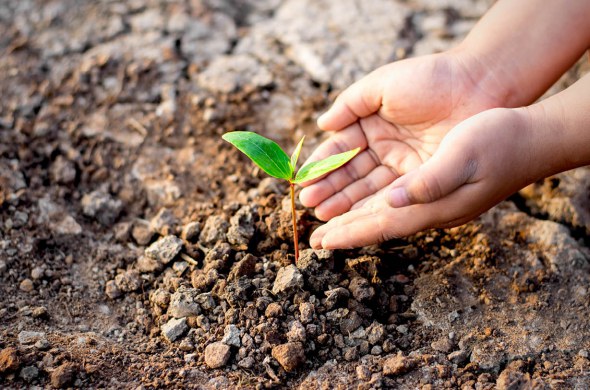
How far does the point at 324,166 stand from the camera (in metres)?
2.21

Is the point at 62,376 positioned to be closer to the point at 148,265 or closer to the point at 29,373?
the point at 29,373

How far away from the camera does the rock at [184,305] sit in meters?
2.21

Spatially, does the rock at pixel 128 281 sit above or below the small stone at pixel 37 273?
below

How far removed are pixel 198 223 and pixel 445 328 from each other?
1.19 m

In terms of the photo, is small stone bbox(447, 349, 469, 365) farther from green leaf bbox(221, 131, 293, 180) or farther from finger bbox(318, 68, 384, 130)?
finger bbox(318, 68, 384, 130)

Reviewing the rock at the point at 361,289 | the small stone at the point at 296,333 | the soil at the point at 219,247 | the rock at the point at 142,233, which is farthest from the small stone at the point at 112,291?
the rock at the point at 361,289

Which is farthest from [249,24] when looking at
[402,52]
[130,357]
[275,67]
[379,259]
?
[130,357]

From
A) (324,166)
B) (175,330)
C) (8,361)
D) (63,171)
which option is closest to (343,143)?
(324,166)

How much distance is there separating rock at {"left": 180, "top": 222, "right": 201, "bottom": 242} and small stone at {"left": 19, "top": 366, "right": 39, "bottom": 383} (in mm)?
829

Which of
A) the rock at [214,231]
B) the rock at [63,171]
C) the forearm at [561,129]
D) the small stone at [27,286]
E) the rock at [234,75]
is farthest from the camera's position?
the rock at [234,75]

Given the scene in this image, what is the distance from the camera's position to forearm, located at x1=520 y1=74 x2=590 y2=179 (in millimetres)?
2267

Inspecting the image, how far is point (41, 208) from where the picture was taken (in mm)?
2742

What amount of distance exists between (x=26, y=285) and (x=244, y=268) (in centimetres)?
96

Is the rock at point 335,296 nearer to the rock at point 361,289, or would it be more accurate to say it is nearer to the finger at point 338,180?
the rock at point 361,289
